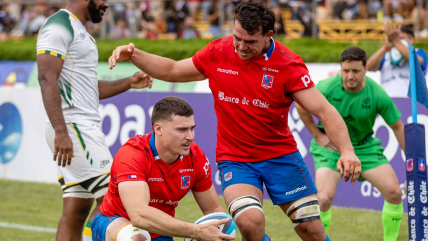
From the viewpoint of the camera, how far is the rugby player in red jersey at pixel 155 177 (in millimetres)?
4188

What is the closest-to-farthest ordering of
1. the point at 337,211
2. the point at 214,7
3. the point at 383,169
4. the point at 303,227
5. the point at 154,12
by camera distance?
the point at 303,227 → the point at 383,169 → the point at 337,211 → the point at 214,7 → the point at 154,12

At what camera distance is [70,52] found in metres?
5.21

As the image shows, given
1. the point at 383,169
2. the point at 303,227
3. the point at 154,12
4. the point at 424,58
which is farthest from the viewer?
the point at 154,12

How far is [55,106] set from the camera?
16.3 feet

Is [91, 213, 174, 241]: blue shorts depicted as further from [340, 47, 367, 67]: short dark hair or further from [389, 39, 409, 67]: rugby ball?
[389, 39, 409, 67]: rugby ball

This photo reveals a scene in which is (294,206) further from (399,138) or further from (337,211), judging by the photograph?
(337,211)

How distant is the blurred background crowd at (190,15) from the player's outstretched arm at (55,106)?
35.9 feet

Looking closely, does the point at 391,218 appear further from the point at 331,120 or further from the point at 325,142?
the point at 331,120

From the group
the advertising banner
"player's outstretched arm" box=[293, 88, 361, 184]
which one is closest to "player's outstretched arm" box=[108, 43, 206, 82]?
"player's outstretched arm" box=[293, 88, 361, 184]

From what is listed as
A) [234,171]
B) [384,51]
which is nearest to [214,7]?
[384,51]

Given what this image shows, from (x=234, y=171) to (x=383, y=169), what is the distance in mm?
2320

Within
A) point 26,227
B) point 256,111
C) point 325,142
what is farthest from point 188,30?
point 256,111

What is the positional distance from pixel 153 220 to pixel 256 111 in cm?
124

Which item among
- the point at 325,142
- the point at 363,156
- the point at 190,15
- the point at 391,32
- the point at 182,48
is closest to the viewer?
the point at 325,142
